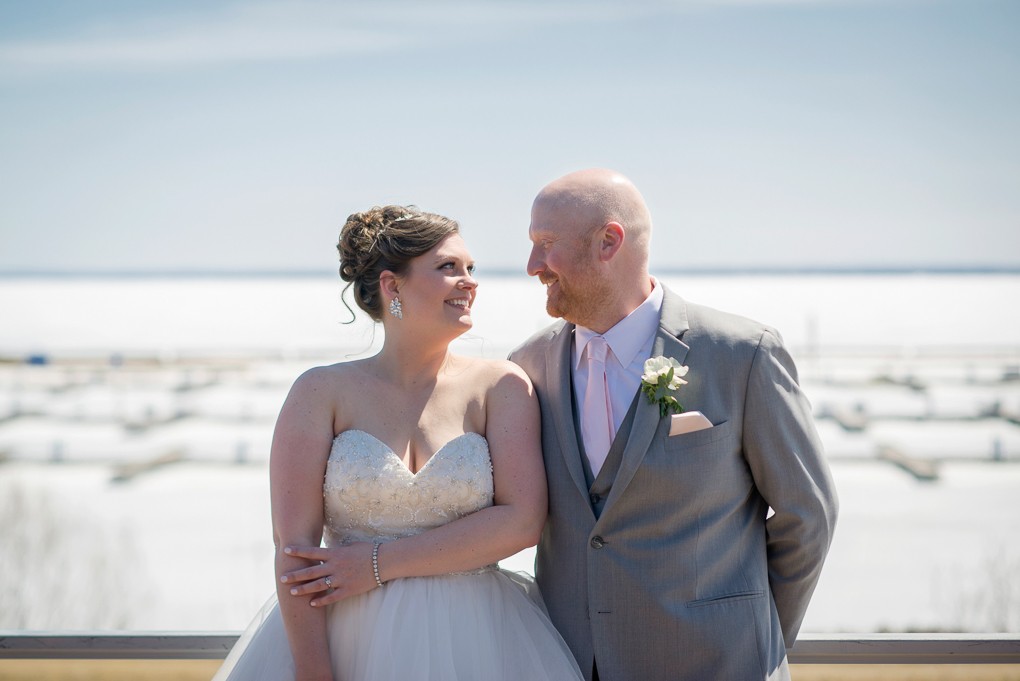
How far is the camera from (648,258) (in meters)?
2.82

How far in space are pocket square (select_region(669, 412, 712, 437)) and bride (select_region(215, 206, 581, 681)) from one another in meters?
0.40

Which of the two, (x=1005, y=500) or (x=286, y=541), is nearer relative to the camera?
(x=286, y=541)

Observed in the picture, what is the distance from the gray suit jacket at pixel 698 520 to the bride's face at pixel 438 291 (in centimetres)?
44

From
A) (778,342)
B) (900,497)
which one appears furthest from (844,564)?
(778,342)

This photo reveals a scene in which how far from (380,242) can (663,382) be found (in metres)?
0.90

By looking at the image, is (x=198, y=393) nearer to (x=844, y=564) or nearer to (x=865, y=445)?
(x=865, y=445)

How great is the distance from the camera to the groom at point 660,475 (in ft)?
8.46

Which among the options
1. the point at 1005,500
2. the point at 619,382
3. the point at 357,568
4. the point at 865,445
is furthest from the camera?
the point at 865,445

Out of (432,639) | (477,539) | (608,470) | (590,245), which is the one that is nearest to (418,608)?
(432,639)

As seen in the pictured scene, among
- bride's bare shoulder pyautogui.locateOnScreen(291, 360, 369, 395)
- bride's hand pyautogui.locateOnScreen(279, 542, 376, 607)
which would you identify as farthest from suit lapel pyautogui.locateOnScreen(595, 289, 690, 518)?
bride's bare shoulder pyautogui.locateOnScreen(291, 360, 369, 395)

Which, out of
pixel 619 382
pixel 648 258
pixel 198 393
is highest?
pixel 648 258

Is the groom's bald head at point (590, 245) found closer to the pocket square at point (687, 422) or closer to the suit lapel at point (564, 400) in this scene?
the suit lapel at point (564, 400)

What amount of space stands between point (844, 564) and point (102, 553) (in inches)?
267

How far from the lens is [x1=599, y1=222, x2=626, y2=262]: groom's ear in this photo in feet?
8.79
